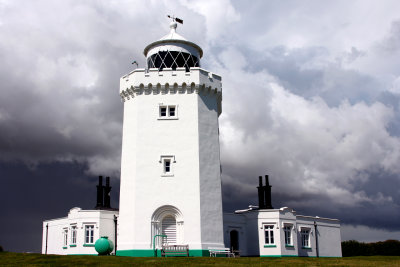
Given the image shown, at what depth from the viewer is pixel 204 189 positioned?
1184 inches

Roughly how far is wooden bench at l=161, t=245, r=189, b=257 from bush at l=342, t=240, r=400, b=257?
154 ft

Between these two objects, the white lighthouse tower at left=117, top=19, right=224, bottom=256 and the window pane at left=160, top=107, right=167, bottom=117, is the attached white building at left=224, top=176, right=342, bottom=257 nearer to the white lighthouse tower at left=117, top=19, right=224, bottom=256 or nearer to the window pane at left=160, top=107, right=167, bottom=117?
the white lighthouse tower at left=117, top=19, right=224, bottom=256

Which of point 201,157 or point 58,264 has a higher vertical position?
point 201,157

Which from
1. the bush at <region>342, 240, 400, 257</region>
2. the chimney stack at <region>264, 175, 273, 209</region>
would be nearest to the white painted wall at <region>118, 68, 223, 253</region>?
the chimney stack at <region>264, 175, 273, 209</region>

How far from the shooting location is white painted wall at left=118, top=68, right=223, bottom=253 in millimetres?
29422

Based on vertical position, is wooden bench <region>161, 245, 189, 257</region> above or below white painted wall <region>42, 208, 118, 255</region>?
below

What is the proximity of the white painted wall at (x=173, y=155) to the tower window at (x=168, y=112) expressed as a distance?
0.25m

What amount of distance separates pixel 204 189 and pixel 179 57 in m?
10.3

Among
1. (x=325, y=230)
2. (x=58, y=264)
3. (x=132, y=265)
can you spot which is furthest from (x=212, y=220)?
(x=325, y=230)

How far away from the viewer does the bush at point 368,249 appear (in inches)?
2689

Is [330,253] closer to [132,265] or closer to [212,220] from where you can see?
[212,220]

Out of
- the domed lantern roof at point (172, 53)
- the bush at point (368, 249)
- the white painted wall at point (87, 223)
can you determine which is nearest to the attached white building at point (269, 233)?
the white painted wall at point (87, 223)

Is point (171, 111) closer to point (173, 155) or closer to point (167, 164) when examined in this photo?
point (173, 155)

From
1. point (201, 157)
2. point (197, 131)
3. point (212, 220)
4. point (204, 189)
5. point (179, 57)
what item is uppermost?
point (179, 57)
